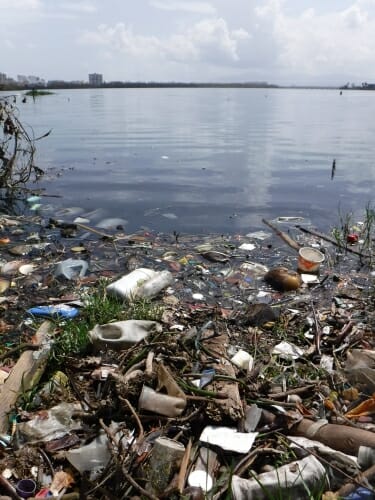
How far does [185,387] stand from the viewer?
2.61 meters

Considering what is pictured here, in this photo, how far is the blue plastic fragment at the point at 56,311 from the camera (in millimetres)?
4238

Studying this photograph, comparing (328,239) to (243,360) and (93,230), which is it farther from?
(243,360)

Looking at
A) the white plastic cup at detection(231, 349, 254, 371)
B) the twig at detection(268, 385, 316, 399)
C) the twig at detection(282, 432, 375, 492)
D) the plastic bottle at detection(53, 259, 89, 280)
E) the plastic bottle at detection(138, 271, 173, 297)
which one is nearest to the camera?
the twig at detection(282, 432, 375, 492)

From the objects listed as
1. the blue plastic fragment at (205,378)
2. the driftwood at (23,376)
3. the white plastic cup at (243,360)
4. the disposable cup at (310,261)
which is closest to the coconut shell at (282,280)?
the disposable cup at (310,261)

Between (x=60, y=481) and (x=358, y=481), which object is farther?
(x=60, y=481)

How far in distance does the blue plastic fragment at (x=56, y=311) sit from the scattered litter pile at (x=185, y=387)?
0.07ft

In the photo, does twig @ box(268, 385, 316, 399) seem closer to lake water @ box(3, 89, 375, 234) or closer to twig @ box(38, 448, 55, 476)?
twig @ box(38, 448, 55, 476)

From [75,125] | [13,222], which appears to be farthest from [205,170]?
[75,125]

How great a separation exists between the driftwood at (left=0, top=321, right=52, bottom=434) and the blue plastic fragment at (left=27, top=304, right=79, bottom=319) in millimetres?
749

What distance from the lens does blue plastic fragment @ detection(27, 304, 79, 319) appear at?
13.9ft

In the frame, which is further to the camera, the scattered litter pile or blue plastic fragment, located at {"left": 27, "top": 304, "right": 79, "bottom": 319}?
blue plastic fragment, located at {"left": 27, "top": 304, "right": 79, "bottom": 319}

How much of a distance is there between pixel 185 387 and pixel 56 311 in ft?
7.26

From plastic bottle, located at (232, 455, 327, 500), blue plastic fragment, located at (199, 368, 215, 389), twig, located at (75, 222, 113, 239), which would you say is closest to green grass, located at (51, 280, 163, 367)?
blue plastic fragment, located at (199, 368, 215, 389)

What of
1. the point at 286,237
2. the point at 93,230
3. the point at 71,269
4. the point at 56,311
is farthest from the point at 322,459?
the point at 93,230
